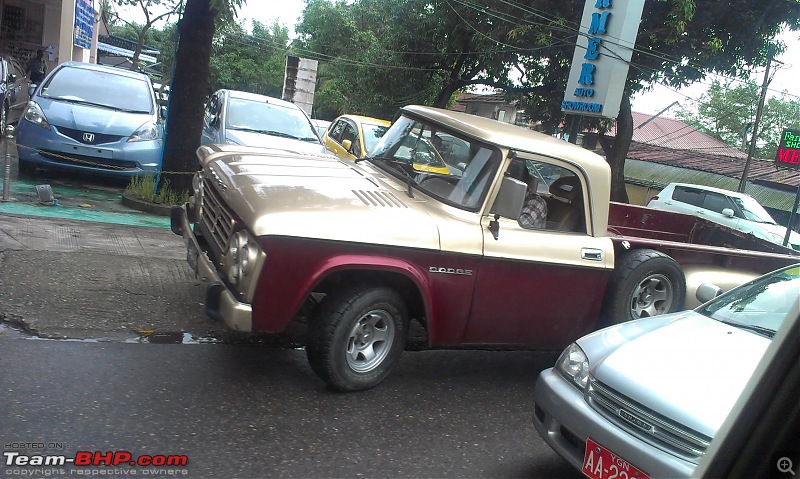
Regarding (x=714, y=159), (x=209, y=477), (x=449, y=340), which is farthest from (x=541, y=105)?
(x=209, y=477)

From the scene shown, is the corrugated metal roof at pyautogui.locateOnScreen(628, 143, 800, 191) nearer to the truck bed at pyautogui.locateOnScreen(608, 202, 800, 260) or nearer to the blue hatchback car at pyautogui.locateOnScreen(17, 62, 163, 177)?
the truck bed at pyautogui.locateOnScreen(608, 202, 800, 260)

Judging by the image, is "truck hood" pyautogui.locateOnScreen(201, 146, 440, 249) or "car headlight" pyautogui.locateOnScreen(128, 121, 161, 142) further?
"car headlight" pyautogui.locateOnScreen(128, 121, 161, 142)

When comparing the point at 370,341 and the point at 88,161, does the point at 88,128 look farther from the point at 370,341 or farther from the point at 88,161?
the point at 370,341

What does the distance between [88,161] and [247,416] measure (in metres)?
6.29

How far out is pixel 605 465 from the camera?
10.4 feet

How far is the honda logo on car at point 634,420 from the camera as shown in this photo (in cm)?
311

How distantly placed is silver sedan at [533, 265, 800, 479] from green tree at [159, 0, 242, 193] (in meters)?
6.75

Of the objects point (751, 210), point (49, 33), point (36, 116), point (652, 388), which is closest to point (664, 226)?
point (652, 388)

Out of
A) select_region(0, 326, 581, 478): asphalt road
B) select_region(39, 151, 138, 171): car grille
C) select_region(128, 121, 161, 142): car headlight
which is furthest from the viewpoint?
select_region(128, 121, 161, 142): car headlight

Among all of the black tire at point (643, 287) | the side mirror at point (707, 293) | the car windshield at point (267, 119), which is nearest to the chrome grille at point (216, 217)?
the black tire at point (643, 287)

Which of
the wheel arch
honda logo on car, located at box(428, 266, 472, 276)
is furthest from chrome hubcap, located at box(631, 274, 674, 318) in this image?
the wheel arch

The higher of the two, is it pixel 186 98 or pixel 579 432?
pixel 186 98

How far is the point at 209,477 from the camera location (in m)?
3.20

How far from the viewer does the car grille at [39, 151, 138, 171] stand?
8.66 meters
